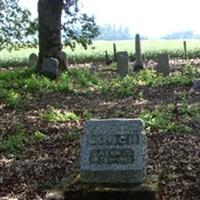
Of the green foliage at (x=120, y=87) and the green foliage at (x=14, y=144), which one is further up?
the green foliage at (x=120, y=87)

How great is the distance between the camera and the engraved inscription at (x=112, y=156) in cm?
689

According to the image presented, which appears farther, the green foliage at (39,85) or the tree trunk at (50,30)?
the tree trunk at (50,30)

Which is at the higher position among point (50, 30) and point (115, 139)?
point (50, 30)

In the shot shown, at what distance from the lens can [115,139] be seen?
6984 millimetres

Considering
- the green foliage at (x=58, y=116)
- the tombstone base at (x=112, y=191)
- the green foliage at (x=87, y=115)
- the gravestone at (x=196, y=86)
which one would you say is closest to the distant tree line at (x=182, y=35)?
the gravestone at (x=196, y=86)

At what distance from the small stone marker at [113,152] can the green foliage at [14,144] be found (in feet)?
12.5

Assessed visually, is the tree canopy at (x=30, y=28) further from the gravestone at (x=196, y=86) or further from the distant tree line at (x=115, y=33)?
the distant tree line at (x=115, y=33)

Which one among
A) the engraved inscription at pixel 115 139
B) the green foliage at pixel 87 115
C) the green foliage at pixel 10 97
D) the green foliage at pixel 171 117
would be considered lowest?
the green foliage at pixel 87 115

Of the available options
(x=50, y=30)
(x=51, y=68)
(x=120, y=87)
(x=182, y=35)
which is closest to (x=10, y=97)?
(x=120, y=87)

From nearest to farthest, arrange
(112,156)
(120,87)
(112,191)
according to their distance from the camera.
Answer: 1. (112,191)
2. (112,156)
3. (120,87)

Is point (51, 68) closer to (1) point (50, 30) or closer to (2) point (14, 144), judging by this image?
(1) point (50, 30)

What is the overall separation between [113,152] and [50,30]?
16440mm

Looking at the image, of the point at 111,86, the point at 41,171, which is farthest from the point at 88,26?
the point at 41,171

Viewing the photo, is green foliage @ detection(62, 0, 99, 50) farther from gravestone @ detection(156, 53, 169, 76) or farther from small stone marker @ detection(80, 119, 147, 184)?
small stone marker @ detection(80, 119, 147, 184)
